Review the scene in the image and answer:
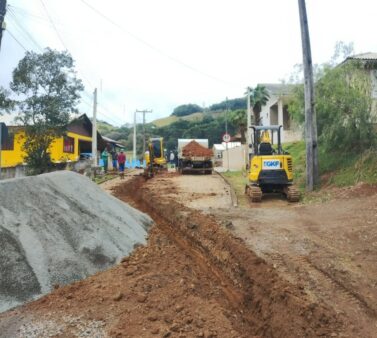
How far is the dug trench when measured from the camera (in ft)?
16.6

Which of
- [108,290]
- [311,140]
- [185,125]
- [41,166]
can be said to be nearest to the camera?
[108,290]

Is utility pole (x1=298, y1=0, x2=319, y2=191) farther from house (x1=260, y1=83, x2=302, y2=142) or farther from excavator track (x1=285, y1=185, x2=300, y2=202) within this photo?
house (x1=260, y1=83, x2=302, y2=142)

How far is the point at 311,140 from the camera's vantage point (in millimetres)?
16750

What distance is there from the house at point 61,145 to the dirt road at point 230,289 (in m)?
10.9

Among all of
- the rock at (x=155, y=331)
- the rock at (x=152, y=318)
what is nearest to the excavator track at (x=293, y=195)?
the rock at (x=152, y=318)

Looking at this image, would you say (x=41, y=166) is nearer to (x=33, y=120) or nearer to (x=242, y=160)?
(x=33, y=120)

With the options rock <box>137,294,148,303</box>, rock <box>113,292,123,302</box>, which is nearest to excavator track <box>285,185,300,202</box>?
rock <box>137,294,148,303</box>

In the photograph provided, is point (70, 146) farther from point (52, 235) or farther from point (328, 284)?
point (328, 284)

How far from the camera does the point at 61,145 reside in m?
35.2

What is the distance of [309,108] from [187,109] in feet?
410

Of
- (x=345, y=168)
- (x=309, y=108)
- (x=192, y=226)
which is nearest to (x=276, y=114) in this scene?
(x=345, y=168)

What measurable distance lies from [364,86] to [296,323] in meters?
15.2

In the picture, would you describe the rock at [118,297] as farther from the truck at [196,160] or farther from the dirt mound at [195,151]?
the dirt mound at [195,151]

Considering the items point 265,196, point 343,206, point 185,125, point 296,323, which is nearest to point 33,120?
point 265,196
